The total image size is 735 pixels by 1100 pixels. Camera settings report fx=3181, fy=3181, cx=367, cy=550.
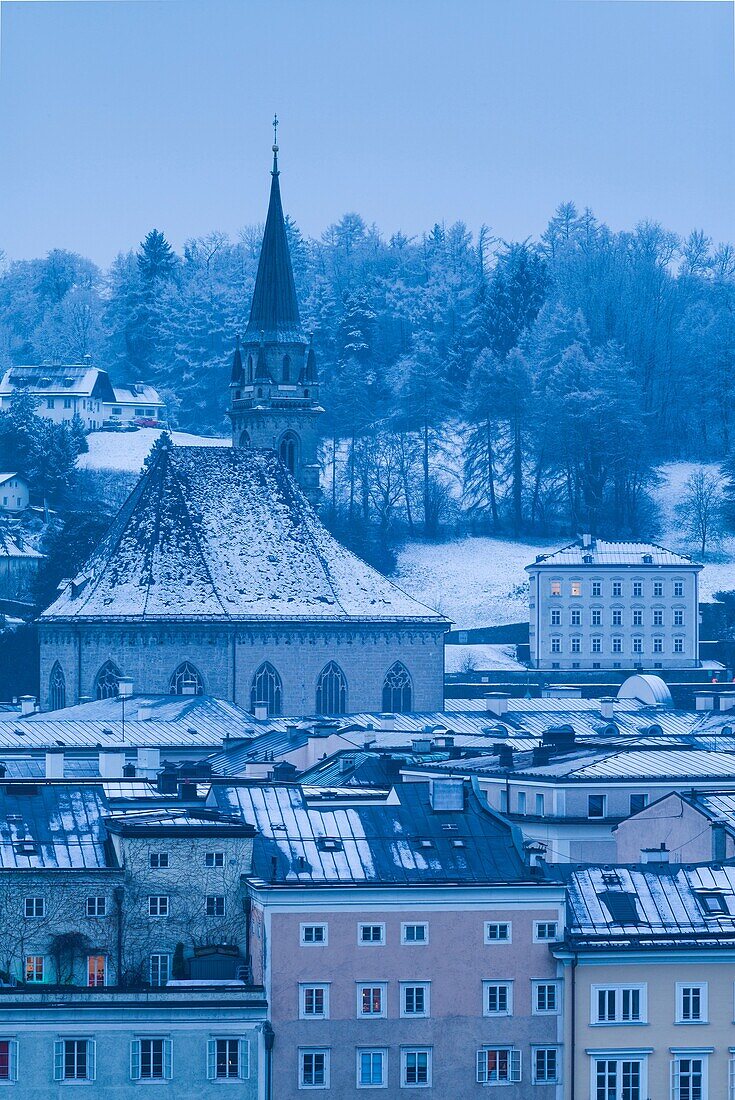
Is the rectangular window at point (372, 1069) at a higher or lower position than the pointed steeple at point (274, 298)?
lower

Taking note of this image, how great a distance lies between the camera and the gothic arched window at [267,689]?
4117 inches

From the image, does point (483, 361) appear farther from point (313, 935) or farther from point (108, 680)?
point (313, 935)

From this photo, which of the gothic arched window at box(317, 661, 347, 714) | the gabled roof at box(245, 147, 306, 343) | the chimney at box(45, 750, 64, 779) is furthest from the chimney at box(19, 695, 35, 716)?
the chimney at box(45, 750, 64, 779)

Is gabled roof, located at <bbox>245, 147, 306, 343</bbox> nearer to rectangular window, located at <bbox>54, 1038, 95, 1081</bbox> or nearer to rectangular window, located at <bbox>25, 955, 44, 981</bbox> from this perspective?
rectangular window, located at <bbox>25, 955, 44, 981</bbox>

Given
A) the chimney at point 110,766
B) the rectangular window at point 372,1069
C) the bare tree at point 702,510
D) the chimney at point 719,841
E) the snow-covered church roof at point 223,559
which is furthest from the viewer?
the bare tree at point 702,510

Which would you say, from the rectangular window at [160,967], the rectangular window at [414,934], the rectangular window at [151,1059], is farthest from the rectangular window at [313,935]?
the rectangular window at [151,1059]

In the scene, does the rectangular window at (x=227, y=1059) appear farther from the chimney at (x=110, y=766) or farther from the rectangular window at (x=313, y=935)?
the chimney at (x=110, y=766)

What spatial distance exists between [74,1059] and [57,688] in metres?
62.2

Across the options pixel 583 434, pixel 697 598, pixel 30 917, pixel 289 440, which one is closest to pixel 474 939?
pixel 30 917

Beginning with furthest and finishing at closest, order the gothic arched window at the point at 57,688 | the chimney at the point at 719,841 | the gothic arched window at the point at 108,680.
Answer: the gothic arched window at the point at 57,688 < the gothic arched window at the point at 108,680 < the chimney at the point at 719,841

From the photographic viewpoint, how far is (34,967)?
4662cm

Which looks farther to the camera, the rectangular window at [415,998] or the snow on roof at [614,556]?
the snow on roof at [614,556]

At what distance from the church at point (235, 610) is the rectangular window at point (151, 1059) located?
5908 centimetres

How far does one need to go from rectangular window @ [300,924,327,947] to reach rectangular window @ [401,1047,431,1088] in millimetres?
2011
